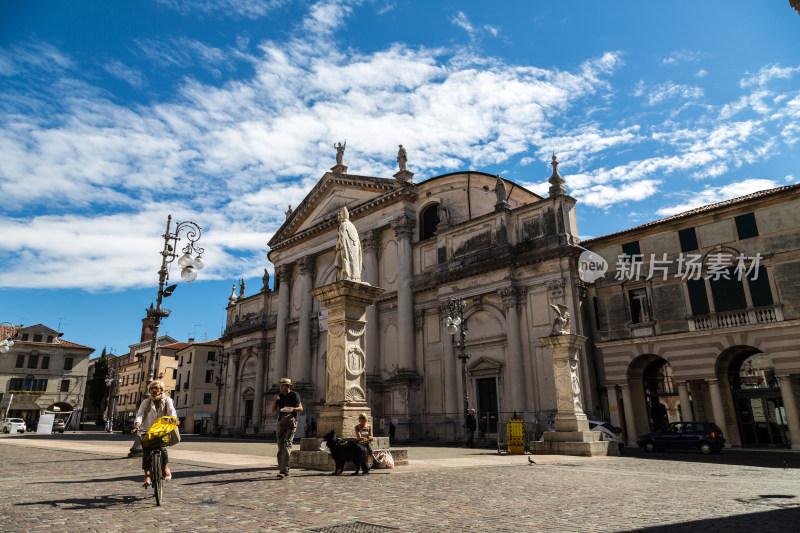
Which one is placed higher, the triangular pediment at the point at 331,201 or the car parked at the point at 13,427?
the triangular pediment at the point at 331,201

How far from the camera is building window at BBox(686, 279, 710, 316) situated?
75.4ft

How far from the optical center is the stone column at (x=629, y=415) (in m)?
24.0

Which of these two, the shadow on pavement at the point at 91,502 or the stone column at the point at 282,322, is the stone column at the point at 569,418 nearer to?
the shadow on pavement at the point at 91,502

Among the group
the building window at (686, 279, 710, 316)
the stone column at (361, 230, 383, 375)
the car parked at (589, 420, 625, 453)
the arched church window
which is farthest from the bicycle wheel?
the arched church window

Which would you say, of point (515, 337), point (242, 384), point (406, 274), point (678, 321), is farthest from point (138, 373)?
point (678, 321)

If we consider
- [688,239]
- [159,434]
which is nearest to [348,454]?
[159,434]

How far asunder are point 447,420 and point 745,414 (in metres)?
13.6

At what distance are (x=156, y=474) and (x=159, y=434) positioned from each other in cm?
48

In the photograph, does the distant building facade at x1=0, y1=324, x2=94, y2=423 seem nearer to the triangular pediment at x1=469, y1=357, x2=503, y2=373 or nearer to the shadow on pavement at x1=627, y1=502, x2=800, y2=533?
the triangular pediment at x1=469, y1=357, x2=503, y2=373

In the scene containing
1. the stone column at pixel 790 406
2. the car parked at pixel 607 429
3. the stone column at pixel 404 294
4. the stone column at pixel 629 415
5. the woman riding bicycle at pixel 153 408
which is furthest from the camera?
the stone column at pixel 404 294

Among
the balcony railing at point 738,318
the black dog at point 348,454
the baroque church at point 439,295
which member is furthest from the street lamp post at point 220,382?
the black dog at point 348,454

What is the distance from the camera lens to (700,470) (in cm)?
1186

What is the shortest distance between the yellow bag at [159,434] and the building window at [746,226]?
78.6 feet

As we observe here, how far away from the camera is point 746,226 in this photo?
73.3 ft
